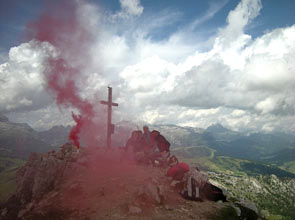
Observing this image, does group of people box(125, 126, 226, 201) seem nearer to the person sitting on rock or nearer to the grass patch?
the person sitting on rock

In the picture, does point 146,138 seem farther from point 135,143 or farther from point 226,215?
point 226,215

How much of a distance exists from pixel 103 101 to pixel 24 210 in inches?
850

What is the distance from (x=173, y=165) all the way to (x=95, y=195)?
1417cm

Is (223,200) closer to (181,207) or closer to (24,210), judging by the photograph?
(181,207)

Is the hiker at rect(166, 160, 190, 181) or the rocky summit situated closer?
the rocky summit

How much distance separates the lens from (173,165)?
28.8m

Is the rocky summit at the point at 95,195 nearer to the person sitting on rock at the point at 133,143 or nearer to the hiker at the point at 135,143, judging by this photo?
the hiker at the point at 135,143

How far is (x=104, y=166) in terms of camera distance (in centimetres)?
2720

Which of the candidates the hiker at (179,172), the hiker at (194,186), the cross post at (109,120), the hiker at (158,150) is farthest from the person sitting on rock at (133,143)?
the hiker at (194,186)

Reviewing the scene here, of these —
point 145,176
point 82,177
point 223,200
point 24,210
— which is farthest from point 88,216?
point 223,200

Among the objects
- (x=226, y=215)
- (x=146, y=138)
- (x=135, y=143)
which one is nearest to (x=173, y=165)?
(x=146, y=138)

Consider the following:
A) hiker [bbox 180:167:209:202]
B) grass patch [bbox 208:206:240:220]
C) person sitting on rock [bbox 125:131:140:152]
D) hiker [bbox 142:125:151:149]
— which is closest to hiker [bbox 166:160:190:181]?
hiker [bbox 180:167:209:202]

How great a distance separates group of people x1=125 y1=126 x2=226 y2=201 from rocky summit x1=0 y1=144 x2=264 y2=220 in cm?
113

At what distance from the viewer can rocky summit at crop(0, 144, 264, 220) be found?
1495 cm
